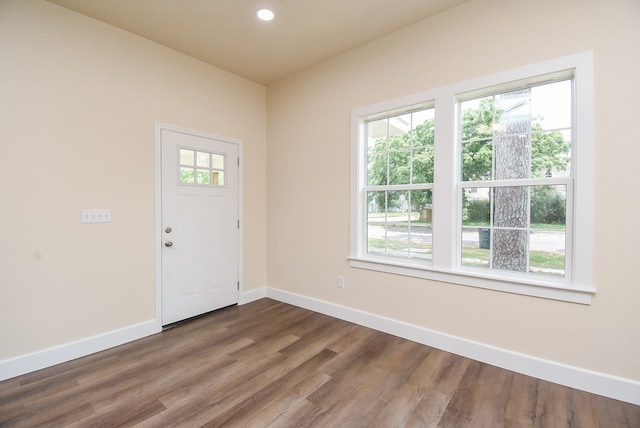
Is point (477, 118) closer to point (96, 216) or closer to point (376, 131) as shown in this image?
point (376, 131)

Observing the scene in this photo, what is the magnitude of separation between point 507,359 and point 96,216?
3.62 metres

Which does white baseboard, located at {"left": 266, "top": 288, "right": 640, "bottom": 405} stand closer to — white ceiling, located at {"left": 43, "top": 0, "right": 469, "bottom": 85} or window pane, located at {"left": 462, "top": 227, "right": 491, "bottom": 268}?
window pane, located at {"left": 462, "top": 227, "right": 491, "bottom": 268}

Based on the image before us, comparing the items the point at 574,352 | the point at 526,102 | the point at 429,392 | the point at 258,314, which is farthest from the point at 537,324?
the point at 258,314

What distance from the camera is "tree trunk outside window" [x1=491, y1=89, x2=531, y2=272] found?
2250 millimetres

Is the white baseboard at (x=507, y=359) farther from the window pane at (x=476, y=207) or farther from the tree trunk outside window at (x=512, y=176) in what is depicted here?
the window pane at (x=476, y=207)

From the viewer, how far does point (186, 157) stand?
125 inches

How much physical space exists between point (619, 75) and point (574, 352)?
6.14 feet

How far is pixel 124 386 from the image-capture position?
2037 millimetres

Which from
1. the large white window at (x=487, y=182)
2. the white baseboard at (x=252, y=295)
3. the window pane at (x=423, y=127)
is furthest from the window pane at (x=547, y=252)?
the white baseboard at (x=252, y=295)

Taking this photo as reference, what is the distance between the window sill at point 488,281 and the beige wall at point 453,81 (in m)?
0.06

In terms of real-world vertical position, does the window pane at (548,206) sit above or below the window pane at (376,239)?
above

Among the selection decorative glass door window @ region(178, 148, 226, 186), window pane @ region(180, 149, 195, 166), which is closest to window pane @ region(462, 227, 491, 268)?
decorative glass door window @ region(178, 148, 226, 186)

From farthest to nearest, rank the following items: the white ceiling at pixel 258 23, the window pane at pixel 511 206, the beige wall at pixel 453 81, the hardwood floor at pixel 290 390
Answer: the white ceiling at pixel 258 23 → the window pane at pixel 511 206 → the beige wall at pixel 453 81 → the hardwood floor at pixel 290 390

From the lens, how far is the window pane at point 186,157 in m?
3.13
